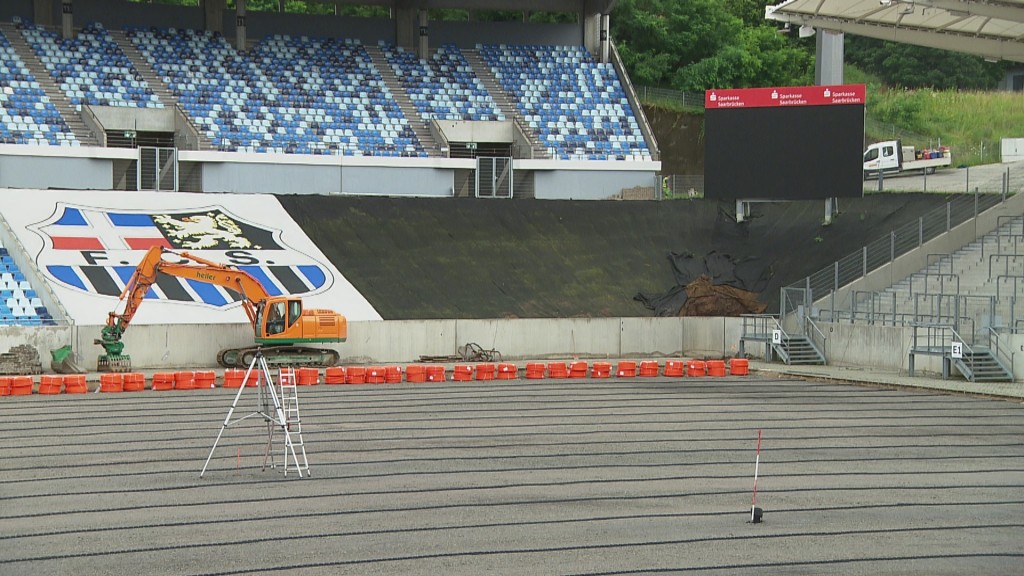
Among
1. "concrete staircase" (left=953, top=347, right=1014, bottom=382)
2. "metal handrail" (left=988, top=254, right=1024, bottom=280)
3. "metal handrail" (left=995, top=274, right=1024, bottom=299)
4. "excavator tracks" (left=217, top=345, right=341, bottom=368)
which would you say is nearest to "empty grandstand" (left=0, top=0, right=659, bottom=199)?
"excavator tracks" (left=217, top=345, right=341, bottom=368)

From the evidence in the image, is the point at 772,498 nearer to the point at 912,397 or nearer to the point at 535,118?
the point at 912,397

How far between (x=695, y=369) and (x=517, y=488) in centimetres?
1769

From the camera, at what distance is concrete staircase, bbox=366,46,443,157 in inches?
1953

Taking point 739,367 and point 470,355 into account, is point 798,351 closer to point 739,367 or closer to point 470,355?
point 739,367

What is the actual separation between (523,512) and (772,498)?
333 centimetres

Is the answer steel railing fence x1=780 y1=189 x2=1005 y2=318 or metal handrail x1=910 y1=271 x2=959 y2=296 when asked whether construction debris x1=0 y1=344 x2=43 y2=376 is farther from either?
metal handrail x1=910 y1=271 x2=959 y2=296

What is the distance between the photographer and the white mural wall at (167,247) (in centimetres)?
3669

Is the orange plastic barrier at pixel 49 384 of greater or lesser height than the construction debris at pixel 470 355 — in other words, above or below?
below

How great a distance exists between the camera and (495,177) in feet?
162

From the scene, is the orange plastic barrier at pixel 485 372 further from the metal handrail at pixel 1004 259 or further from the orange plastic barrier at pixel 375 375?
the metal handrail at pixel 1004 259

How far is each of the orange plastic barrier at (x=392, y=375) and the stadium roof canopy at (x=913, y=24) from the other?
1814 cm

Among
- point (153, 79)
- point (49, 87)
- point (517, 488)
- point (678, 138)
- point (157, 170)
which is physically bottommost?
point (517, 488)

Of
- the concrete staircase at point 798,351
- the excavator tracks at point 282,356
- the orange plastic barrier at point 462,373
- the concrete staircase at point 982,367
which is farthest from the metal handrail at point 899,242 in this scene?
the excavator tracks at point 282,356

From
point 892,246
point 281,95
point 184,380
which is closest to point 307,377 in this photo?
point 184,380
